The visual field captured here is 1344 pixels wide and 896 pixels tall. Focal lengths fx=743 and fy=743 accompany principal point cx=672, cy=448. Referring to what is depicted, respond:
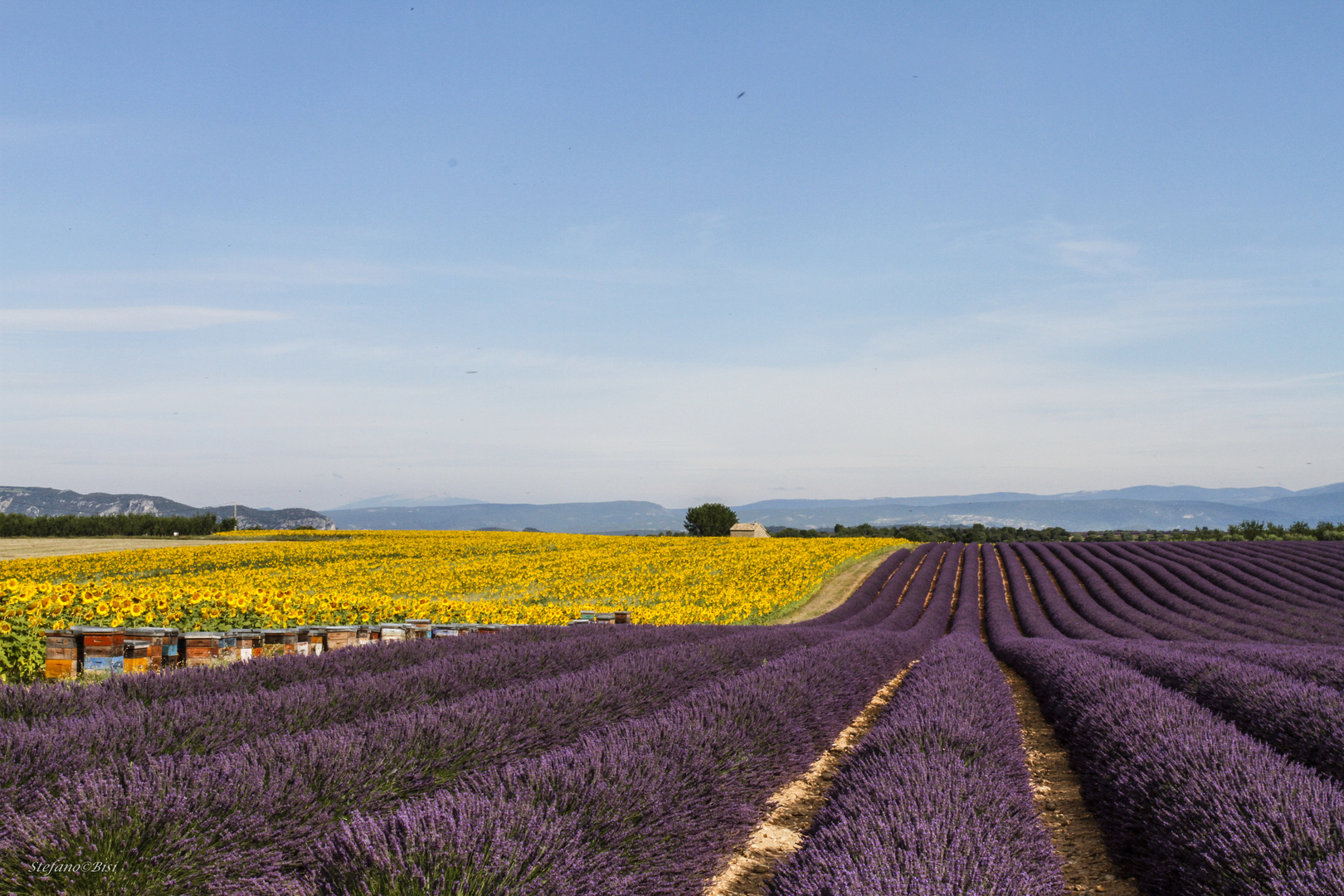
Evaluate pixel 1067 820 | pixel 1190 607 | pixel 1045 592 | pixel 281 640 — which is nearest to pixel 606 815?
pixel 1067 820

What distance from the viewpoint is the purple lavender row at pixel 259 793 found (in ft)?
8.39

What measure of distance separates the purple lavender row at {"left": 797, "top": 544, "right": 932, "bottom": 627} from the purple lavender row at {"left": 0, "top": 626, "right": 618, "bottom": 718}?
9.41 m

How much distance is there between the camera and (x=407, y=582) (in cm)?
2092

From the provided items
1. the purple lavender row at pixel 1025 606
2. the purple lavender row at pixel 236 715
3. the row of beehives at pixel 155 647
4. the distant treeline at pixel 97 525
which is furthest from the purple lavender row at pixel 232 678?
the distant treeline at pixel 97 525

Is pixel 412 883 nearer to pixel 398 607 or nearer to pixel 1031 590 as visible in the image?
pixel 398 607

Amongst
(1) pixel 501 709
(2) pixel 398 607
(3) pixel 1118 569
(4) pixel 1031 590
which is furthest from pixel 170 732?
(3) pixel 1118 569

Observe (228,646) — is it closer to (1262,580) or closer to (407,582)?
(407,582)

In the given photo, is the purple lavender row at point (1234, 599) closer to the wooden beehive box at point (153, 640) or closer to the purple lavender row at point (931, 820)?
the purple lavender row at point (931, 820)

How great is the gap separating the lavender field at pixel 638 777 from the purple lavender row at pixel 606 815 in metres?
0.01

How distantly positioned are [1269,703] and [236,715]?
7081mm

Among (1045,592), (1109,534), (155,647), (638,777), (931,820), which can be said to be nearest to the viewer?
(931,820)

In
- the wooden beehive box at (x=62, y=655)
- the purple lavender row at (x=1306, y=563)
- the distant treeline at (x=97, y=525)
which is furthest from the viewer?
the distant treeline at (x=97, y=525)

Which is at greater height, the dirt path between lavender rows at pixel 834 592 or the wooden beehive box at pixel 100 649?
the wooden beehive box at pixel 100 649

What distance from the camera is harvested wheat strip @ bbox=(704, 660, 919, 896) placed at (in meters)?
3.60
